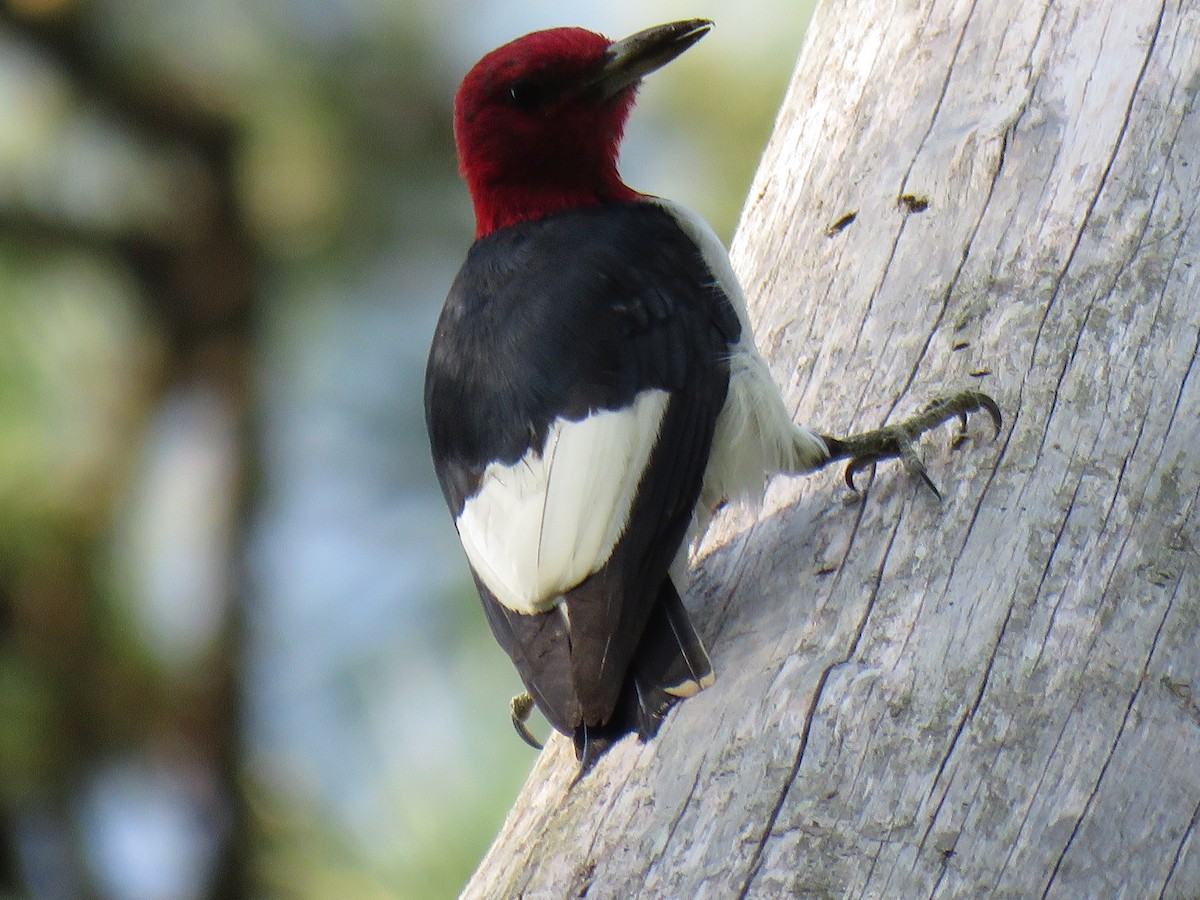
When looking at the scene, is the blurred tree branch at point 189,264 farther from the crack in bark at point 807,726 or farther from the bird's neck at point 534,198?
the crack in bark at point 807,726

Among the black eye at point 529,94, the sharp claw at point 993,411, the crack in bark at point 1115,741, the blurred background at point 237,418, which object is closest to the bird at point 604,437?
the sharp claw at point 993,411

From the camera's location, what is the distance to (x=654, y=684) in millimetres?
1783

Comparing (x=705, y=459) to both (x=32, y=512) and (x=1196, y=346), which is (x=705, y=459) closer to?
(x=1196, y=346)

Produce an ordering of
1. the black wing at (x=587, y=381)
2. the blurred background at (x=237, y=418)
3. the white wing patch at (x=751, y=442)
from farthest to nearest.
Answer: the blurred background at (x=237, y=418) < the white wing patch at (x=751, y=442) < the black wing at (x=587, y=381)

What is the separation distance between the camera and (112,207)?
3.53 meters

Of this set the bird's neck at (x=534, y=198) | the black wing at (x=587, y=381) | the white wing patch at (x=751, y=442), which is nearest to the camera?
the black wing at (x=587, y=381)

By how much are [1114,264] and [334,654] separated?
93.1 inches

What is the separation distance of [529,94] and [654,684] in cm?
133

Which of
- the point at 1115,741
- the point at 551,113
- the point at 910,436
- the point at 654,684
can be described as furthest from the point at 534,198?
the point at 1115,741

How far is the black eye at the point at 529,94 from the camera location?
2609 mm

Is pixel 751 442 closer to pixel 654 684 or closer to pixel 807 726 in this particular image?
pixel 654 684

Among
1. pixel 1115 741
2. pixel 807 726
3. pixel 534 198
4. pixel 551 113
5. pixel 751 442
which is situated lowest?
pixel 1115 741

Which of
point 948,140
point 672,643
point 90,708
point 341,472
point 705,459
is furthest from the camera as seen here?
point 341,472

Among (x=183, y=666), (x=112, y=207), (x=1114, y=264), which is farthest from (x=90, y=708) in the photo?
(x=1114, y=264)
